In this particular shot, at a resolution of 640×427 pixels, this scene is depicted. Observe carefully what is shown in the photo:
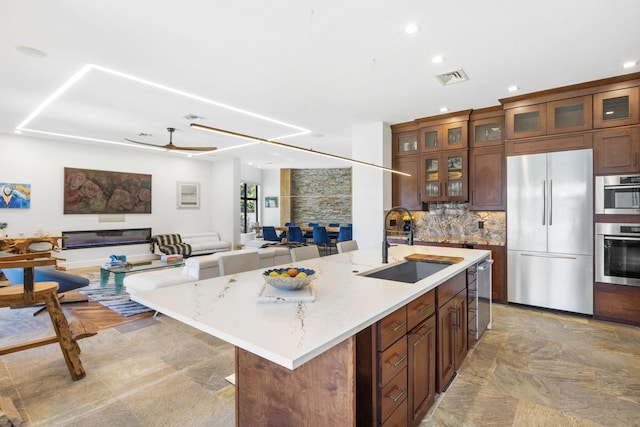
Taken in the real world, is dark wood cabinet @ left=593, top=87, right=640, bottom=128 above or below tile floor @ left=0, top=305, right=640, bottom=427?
above

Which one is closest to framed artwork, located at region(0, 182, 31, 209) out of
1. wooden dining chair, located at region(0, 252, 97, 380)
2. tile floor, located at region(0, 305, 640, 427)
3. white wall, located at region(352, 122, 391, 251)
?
tile floor, located at region(0, 305, 640, 427)

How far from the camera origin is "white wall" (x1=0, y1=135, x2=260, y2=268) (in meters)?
6.54

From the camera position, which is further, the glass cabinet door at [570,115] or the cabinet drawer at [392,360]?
the glass cabinet door at [570,115]

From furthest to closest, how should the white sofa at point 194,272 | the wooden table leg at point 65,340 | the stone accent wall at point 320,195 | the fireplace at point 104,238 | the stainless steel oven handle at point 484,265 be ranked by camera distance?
the stone accent wall at point 320,195 → the fireplace at point 104,238 → the white sofa at point 194,272 → the stainless steel oven handle at point 484,265 → the wooden table leg at point 65,340

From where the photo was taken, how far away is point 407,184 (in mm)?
5516

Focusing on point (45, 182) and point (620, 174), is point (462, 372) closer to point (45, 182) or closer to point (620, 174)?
point (620, 174)

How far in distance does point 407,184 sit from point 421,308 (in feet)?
12.8

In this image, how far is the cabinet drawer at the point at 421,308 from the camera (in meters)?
1.75

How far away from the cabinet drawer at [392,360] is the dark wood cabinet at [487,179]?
12.1 ft

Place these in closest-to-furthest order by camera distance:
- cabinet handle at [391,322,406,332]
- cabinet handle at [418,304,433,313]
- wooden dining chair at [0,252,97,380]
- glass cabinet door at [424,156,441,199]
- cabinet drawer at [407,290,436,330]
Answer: cabinet handle at [391,322,406,332] < cabinet drawer at [407,290,436,330] < cabinet handle at [418,304,433,313] < wooden dining chair at [0,252,97,380] < glass cabinet door at [424,156,441,199]

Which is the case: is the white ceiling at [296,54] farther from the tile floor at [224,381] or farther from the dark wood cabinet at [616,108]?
the tile floor at [224,381]

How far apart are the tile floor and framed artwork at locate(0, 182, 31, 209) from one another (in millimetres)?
4181

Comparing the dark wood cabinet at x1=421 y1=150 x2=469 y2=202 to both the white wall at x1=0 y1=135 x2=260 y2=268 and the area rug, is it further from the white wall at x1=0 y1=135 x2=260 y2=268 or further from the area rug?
the white wall at x1=0 y1=135 x2=260 y2=268

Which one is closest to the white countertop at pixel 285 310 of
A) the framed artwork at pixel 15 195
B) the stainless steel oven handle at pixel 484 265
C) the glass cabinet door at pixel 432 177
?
the stainless steel oven handle at pixel 484 265
